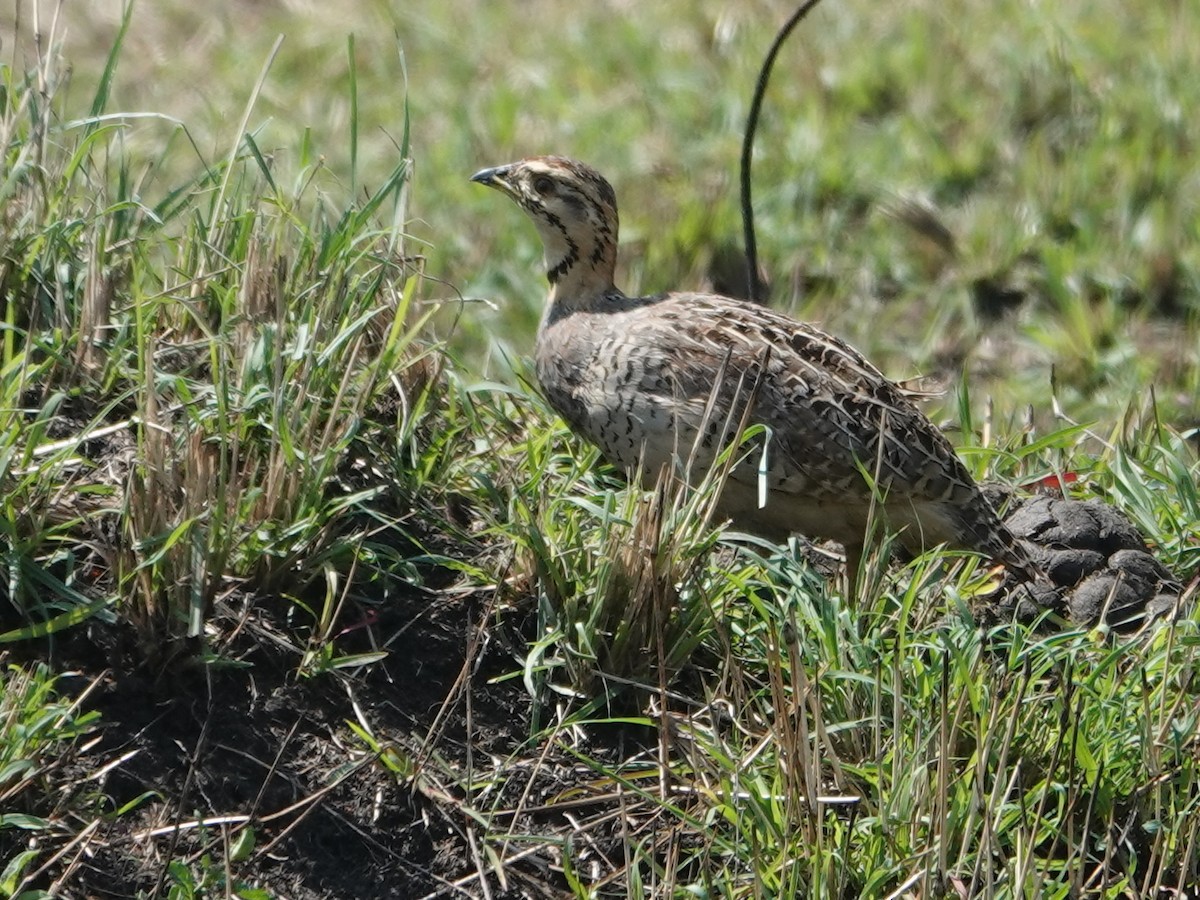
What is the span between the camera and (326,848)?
4.02 m

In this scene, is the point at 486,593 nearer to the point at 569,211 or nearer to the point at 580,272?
the point at 580,272

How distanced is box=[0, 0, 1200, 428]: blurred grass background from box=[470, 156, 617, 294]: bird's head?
1742 millimetres

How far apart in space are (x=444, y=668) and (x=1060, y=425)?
117 inches

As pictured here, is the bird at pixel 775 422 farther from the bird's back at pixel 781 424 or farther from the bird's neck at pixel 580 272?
the bird's neck at pixel 580 272

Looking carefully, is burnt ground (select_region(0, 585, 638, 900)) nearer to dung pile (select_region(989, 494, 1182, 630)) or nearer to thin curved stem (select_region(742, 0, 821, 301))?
dung pile (select_region(989, 494, 1182, 630))

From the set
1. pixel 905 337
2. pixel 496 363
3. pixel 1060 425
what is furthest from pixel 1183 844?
pixel 905 337

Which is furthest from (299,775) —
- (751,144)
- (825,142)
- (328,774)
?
(825,142)

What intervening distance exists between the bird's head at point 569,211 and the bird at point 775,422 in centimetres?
35

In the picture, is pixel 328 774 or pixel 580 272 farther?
pixel 580 272

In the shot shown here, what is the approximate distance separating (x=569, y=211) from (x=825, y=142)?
3.37 meters

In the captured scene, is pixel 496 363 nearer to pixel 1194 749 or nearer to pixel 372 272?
pixel 372 272

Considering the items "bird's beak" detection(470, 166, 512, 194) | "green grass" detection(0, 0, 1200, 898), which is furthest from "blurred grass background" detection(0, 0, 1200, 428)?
"bird's beak" detection(470, 166, 512, 194)

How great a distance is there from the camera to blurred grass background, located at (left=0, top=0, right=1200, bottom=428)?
7922 millimetres

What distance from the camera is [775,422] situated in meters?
5.11
